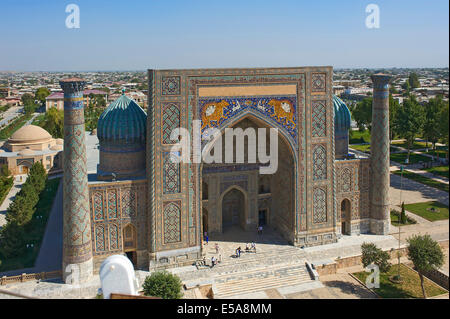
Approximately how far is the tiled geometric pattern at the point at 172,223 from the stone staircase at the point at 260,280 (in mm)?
2016

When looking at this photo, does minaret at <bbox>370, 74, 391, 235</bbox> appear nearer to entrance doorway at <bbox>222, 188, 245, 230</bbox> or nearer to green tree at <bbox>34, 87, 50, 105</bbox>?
entrance doorway at <bbox>222, 188, 245, 230</bbox>

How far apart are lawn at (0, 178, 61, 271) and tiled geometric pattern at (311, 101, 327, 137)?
37.2 feet

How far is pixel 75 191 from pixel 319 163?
874 centimetres

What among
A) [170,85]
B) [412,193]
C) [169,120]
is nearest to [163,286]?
[169,120]

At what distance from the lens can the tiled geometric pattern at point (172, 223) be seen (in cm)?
1388

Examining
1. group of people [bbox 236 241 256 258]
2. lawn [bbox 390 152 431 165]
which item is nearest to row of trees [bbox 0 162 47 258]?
group of people [bbox 236 241 256 258]

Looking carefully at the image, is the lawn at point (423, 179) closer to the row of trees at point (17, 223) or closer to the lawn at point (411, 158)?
the lawn at point (411, 158)

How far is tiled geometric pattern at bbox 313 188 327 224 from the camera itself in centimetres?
1555

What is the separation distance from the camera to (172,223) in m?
14.0

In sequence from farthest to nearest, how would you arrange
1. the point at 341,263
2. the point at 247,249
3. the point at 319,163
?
1. the point at 319,163
2. the point at 247,249
3. the point at 341,263

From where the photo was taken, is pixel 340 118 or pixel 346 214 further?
pixel 340 118

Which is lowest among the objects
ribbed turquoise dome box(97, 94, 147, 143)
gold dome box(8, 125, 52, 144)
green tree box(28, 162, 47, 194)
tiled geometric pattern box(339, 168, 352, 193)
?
green tree box(28, 162, 47, 194)

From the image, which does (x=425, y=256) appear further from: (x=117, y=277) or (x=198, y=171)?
(x=117, y=277)
